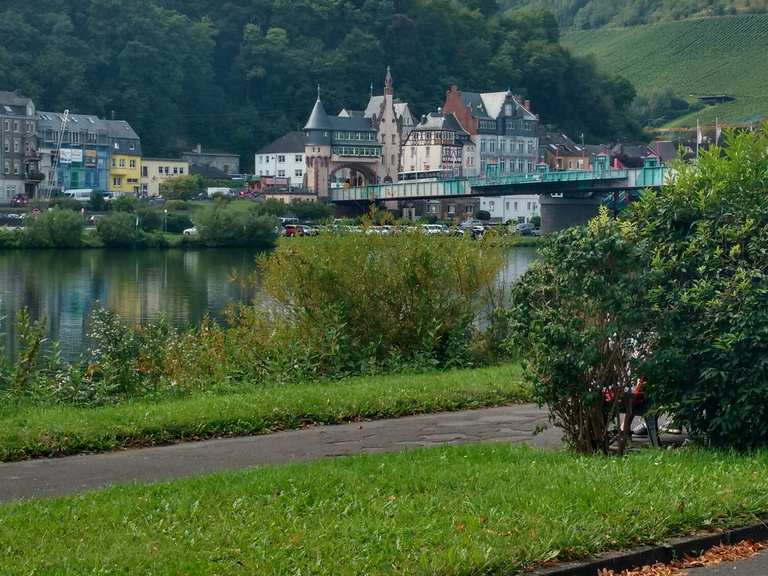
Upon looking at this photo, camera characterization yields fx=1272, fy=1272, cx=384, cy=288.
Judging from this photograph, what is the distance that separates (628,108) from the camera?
171500 millimetres

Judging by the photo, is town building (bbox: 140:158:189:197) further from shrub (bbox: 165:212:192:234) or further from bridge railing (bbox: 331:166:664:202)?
shrub (bbox: 165:212:192:234)

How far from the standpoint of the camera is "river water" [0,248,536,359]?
140 ft

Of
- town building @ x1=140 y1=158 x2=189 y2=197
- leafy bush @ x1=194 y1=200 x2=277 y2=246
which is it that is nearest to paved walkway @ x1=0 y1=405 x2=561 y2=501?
leafy bush @ x1=194 y1=200 x2=277 y2=246

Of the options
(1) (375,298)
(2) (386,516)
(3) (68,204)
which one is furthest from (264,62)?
(2) (386,516)

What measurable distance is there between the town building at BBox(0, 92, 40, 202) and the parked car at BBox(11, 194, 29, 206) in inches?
79.3

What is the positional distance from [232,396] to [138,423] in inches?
99.7

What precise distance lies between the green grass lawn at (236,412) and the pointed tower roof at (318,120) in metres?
112

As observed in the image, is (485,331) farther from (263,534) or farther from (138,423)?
(263,534)

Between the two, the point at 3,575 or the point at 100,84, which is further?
the point at 100,84

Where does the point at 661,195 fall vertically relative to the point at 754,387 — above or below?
above

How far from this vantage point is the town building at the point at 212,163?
418 ft

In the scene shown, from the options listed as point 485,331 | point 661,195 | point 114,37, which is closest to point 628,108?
point 114,37

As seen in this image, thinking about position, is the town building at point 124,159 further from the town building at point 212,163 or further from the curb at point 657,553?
the curb at point 657,553

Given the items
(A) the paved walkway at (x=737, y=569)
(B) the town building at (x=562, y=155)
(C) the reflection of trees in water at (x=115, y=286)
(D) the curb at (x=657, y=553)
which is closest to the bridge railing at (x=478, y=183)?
(C) the reflection of trees in water at (x=115, y=286)
